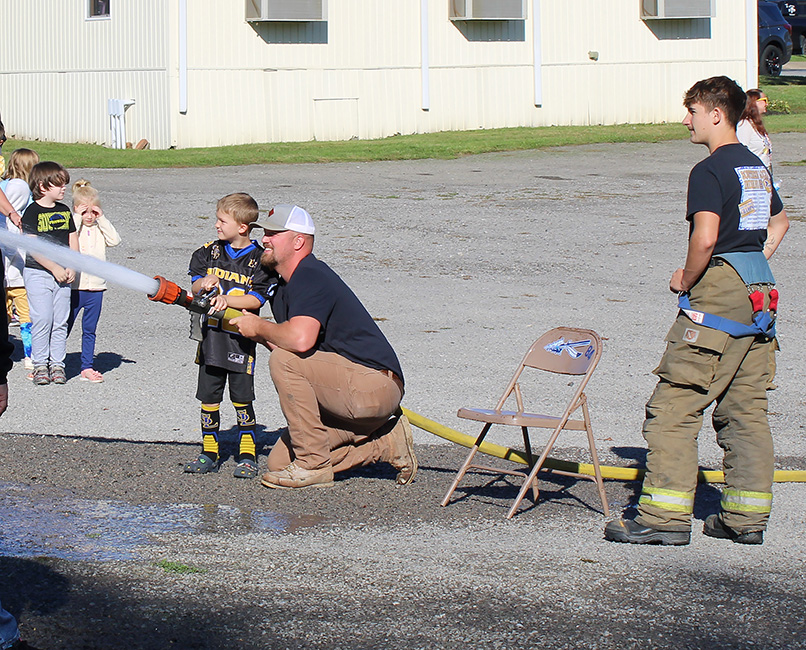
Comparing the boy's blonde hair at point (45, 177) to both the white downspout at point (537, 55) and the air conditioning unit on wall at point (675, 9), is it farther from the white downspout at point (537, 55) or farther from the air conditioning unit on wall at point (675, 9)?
the air conditioning unit on wall at point (675, 9)

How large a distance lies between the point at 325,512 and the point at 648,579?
A: 1739 millimetres

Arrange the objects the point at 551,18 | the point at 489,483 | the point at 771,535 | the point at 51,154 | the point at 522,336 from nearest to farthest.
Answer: the point at 771,535 < the point at 489,483 < the point at 522,336 < the point at 51,154 < the point at 551,18

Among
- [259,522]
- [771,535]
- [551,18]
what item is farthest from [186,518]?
[551,18]

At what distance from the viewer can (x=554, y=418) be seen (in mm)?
5832

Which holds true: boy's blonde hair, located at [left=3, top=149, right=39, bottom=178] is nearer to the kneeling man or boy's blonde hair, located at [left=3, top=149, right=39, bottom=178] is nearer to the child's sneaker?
the child's sneaker

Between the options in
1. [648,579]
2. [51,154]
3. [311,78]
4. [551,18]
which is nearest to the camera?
[648,579]

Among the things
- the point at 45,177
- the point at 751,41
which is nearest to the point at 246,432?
the point at 45,177

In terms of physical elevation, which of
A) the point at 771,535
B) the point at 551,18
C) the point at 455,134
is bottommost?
the point at 771,535

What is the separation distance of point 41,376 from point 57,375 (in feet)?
0.39

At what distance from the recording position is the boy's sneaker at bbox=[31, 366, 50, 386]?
8.55 meters

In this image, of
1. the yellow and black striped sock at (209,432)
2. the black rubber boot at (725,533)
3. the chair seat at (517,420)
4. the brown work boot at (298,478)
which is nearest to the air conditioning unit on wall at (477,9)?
the yellow and black striped sock at (209,432)

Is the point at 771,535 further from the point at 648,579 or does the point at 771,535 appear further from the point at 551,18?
the point at 551,18

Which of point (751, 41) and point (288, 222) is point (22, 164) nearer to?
point (288, 222)

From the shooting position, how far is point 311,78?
26.2 m
